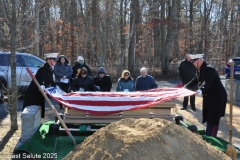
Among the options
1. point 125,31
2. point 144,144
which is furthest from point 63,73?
point 125,31

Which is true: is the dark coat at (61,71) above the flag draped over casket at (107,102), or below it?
above

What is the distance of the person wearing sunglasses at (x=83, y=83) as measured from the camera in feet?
27.1

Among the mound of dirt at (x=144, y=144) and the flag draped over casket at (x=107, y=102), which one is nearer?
the mound of dirt at (x=144, y=144)

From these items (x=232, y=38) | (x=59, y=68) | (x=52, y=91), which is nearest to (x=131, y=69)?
(x=59, y=68)

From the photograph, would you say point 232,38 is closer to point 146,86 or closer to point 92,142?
point 146,86

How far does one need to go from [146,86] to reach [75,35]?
17928 mm

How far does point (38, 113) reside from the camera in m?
5.90

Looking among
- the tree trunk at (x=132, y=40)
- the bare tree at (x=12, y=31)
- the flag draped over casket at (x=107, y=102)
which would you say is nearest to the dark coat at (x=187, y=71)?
the flag draped over casket at (x=107, y=102)

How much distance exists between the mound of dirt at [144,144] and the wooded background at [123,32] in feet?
14.9

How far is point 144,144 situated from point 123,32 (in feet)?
89.5

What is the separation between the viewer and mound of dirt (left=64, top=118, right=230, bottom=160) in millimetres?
3351

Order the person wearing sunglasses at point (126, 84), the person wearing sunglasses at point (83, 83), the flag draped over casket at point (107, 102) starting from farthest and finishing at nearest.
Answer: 1. the person wearing sunglasses at point (83, 83)
2. the person wearing sunglasses at point (126, 84)
3. the flag draped over casket at point (107, 102)

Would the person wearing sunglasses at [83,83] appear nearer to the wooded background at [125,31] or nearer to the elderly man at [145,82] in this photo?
the elderly man at [145,82]

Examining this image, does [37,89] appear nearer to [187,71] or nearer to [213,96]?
[213,96]
